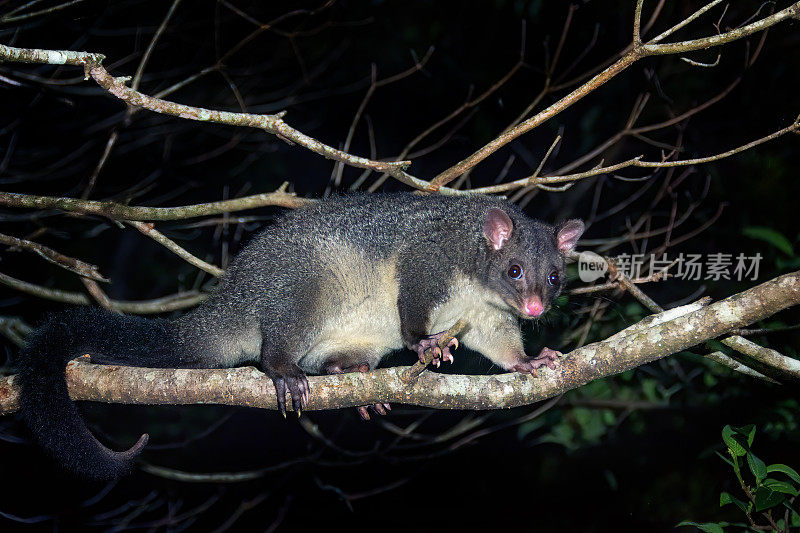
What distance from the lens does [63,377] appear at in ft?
11.8

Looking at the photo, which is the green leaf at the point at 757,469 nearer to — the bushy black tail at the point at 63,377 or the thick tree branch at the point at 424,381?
the thick tree branch at the point at 424,381

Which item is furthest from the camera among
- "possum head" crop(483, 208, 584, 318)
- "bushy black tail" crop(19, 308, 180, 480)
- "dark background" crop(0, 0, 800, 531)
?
"dark background" crop(0, 0, 800, 531)

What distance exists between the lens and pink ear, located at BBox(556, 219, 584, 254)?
4.62m

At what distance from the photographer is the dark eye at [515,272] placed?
4457 millimetres

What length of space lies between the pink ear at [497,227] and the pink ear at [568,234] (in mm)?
439

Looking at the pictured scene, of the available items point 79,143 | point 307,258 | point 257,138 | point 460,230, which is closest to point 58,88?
point 79,143

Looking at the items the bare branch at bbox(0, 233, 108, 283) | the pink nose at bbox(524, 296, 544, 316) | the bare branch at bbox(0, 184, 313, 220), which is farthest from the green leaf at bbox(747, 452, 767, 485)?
the bare branch at bbox(0, 233, 108, 283)

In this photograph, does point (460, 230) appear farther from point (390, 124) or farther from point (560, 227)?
point (390, 124)

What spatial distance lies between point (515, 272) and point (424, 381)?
123 centimetres

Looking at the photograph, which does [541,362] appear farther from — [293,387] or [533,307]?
[293,387]

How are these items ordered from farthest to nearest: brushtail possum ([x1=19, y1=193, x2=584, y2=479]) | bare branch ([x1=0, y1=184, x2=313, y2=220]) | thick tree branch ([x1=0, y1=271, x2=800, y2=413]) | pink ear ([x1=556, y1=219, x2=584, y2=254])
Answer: pink ear ([x1=556, y1=219, x2=584, y2=254]), bare branch ([x1=0, y1=184, x2=313, y2=220]), brushtail possum ([x1=19, y1=193, x2=584, y2=479]), thick tree branch ([x1=0, y1=271, x2=800, y2=413])

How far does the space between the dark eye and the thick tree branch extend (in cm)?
87
